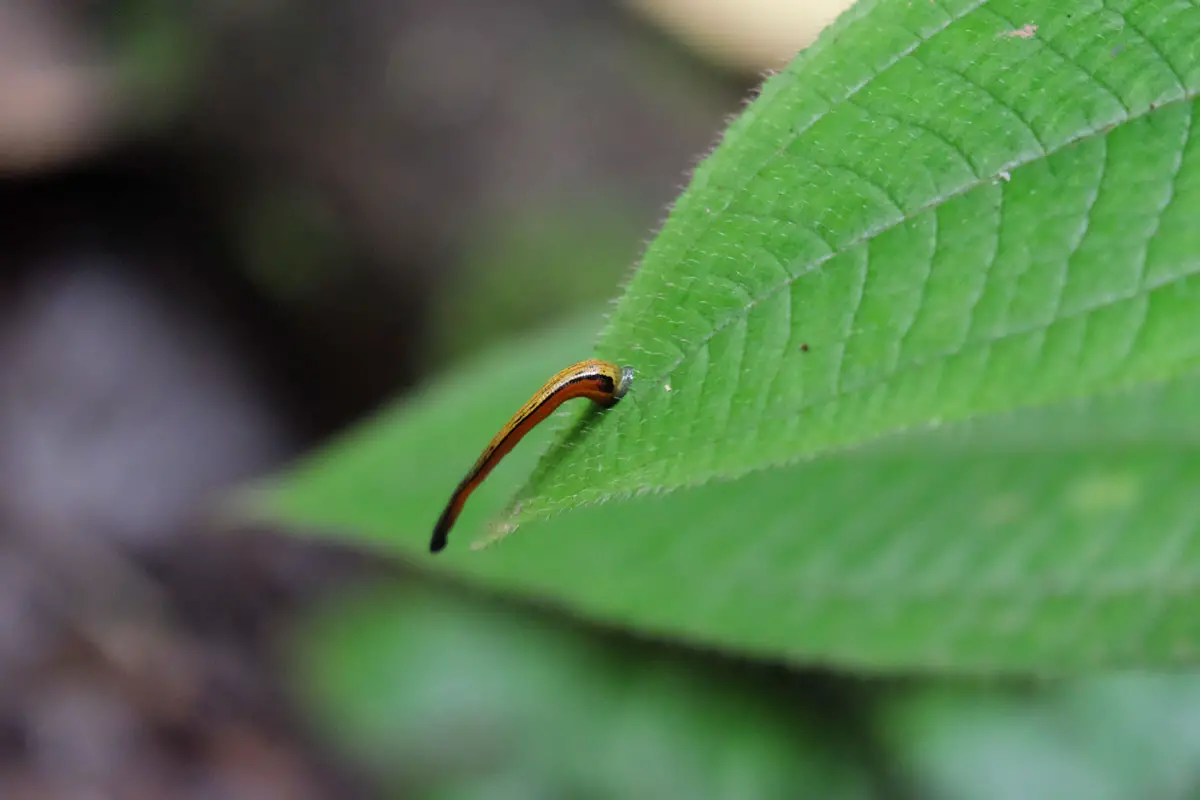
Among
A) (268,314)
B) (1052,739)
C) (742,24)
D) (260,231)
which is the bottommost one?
(268,314)

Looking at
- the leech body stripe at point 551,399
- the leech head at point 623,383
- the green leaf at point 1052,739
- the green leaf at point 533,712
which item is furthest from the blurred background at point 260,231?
the leech head at point 623,383

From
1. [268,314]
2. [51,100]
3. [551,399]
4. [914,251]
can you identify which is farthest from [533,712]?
[51,100]

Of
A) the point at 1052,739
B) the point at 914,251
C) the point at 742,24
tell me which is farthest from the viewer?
the point at 742,24

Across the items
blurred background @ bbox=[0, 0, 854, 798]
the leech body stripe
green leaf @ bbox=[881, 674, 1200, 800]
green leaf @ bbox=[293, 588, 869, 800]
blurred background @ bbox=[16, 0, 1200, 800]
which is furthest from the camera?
blurred background @ bbox=[0, 0, 854, 798]

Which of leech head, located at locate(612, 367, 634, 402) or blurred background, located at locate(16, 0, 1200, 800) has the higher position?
leech head, located at locate(612, 367, 634, 402)

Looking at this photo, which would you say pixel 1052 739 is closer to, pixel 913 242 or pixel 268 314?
pixel 913 242

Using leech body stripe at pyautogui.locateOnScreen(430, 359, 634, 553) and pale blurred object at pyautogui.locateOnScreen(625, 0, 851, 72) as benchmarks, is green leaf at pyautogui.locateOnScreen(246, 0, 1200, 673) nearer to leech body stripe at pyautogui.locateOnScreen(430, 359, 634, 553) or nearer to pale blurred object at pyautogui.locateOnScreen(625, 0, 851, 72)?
leech body stripe at pyautogui.locateOnScreen(430, 359, 634, 553)

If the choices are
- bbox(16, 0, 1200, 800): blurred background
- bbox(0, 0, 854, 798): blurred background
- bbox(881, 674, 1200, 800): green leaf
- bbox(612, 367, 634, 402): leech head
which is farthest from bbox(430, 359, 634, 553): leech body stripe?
bbox(0, 0, 854, 798): blurred background
